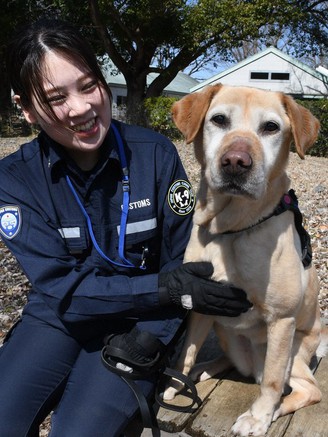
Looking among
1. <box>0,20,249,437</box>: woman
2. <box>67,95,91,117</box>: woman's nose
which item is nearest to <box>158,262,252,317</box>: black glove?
<box>0,20,249,437</box>: woman

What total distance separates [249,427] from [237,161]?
45.7 inches

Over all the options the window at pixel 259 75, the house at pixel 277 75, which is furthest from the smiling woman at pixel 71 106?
the window at pixel 259 75

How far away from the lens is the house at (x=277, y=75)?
837 inches

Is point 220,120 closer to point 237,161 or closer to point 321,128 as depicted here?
point 237,161

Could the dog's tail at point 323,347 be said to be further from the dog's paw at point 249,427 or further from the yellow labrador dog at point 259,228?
the dog's paw at point 249,427

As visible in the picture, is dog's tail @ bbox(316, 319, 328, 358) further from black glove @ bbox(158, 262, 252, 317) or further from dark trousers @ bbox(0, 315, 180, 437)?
dark trousers @ bbox(0, 315, 180, 437)

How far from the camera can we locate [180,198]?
7.75 ft

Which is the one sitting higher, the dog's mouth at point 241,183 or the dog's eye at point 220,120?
the dog's eye at point 220,120

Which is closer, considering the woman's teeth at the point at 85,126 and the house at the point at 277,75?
the woman's teeth at the point at 85,126

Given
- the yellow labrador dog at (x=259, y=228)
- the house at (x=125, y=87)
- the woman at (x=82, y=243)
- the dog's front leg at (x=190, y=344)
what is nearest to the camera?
the yellow labrador dog at (x=259, y=228)

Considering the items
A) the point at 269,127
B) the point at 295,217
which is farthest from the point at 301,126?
the point at 295,217

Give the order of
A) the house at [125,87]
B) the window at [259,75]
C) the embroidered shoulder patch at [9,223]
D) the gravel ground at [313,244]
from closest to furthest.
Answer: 1. the embroidered shoulder patch at [9,223]
2. the gravel ground at [313,244]
3. the window at [259,75]
4. the house at [125,87]

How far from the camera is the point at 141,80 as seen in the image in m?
18.4

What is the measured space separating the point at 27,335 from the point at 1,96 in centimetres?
1984
